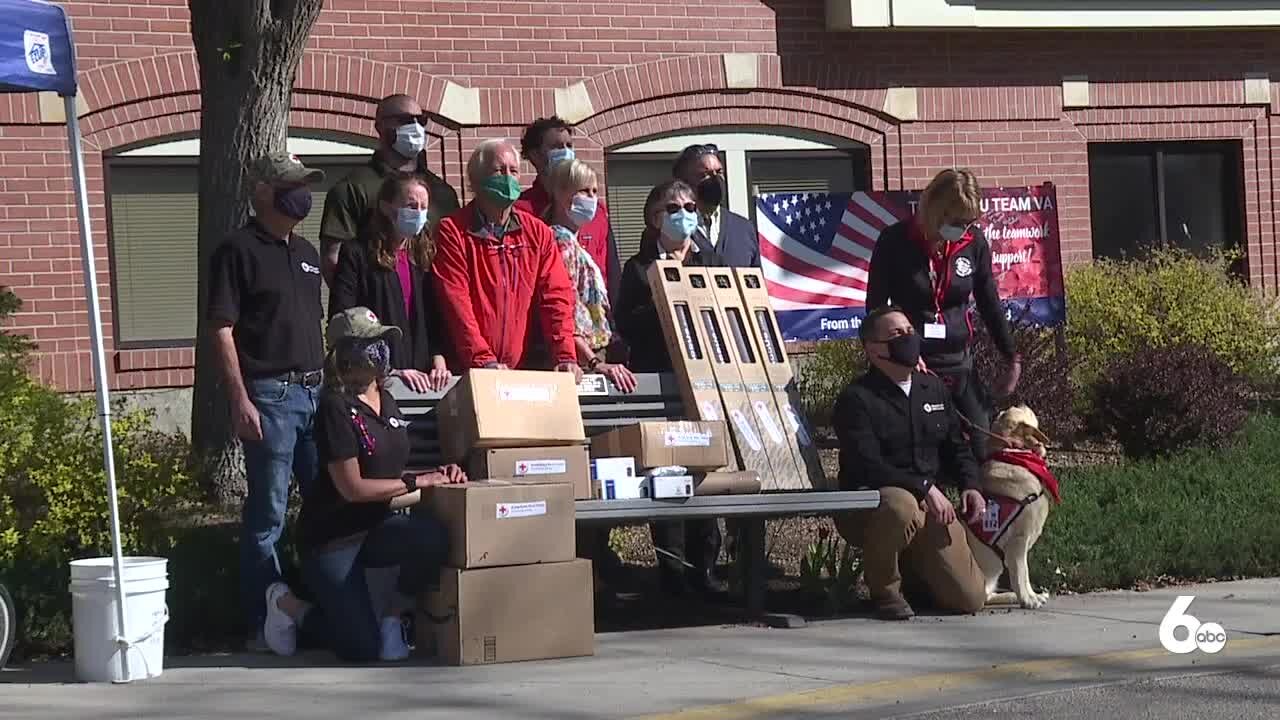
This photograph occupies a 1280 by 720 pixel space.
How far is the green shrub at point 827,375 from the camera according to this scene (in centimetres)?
1477

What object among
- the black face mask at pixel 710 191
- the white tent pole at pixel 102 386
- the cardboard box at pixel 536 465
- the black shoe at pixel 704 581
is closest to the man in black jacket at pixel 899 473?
the black shoe at pixel 704 581

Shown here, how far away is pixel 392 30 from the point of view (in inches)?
593

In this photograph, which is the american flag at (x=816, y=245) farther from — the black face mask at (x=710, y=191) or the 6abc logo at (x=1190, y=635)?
the 6abc logo at (x=1190, y=635)

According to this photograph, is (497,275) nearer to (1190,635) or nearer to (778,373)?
(778,373)

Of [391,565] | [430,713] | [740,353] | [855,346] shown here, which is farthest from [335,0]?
[430,713]

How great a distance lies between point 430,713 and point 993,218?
32.2 feet

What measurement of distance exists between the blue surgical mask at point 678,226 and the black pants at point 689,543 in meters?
1.45

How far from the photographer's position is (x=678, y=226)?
9812 mm

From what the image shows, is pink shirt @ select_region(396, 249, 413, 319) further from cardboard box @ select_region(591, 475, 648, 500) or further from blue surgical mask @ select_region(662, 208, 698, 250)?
blue surgical mask @ select_region(662, 208, 698, 250)

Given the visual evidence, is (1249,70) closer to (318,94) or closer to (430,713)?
(318,94)

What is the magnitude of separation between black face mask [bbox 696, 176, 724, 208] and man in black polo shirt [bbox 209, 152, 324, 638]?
7.84 feet

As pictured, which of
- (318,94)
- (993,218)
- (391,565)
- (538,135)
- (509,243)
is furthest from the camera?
(993,218)

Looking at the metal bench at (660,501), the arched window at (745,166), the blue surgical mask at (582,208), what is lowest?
the metal bench at (660,501)

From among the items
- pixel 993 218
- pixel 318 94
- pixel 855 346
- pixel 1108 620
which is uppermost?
pixel 318 94
